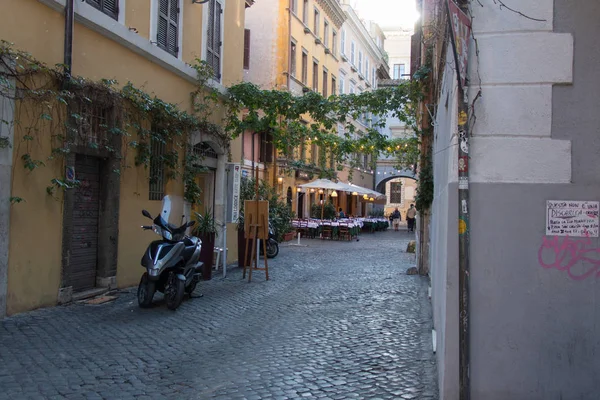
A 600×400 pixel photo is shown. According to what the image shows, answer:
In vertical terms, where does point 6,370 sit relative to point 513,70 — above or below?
below

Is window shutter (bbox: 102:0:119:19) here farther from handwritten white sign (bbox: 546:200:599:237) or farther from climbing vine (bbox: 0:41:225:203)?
handwritten white sign (bbox: 546:200:599:237)

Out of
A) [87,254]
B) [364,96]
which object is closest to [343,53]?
[364,96]

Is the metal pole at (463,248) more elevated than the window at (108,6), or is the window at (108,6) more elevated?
the window at (108,6)

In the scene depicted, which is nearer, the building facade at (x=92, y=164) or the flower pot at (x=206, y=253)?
the building facade at (x=92, y=164)

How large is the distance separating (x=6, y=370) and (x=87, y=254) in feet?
13.5

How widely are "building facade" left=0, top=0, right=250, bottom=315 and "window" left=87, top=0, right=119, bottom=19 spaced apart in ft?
0.06

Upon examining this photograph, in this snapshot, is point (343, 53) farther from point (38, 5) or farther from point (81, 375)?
point (81, 375)

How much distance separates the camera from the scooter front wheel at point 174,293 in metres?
7.89

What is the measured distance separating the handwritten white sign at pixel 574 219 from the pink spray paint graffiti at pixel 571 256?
1.8 inches

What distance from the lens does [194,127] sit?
11.8 metres

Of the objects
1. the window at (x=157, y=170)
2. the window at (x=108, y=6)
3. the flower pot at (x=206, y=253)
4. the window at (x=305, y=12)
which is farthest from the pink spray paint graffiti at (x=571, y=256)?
the window at (x=305, y=12)

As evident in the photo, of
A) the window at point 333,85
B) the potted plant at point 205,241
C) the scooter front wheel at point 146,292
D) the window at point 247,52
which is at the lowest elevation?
the scooter front wheel at point 146,292

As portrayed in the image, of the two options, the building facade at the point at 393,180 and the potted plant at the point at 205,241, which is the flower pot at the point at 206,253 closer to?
the potted plant at the point at 205,241

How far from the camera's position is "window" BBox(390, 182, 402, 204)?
170 ft
